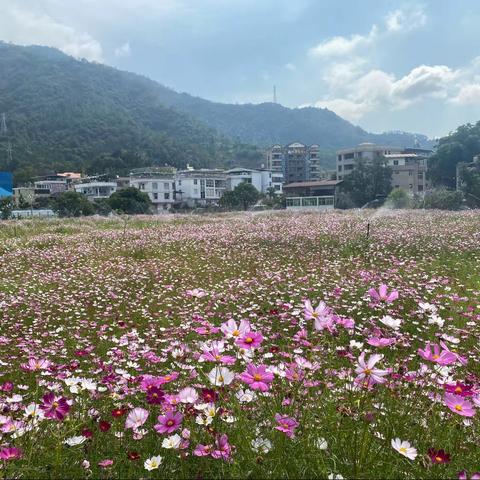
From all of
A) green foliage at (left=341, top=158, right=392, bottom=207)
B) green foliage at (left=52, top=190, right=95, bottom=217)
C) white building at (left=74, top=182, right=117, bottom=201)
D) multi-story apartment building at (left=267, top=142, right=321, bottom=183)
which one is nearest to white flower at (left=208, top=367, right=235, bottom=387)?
green foliage at (left=52, top=190, right=95, bottom=217)

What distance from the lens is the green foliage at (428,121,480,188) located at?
65.4 m

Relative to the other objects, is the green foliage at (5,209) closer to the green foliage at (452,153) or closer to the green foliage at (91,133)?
the green foliage at (91,133)

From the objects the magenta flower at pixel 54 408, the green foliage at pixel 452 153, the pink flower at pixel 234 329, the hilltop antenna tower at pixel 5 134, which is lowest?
the magenta flower at pixel 54 408

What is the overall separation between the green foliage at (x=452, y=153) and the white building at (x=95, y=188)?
5068 cm

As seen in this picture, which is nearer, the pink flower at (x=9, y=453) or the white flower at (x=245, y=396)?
the pink flower at (x=9, y=453)

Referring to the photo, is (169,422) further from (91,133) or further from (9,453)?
(91,133)

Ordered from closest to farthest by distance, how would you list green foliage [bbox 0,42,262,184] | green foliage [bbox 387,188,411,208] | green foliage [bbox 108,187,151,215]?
green foliage [bbox 387,188,411,208]
green foliage [bbox 108,187,151,215]
green foliage [bbox 0,42,262,184]

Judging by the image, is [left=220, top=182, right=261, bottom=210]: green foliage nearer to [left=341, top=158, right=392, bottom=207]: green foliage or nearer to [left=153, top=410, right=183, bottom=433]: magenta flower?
[left=341, top=158, right=392, bottom=207]: green foliage

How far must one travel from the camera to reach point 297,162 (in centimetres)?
11106

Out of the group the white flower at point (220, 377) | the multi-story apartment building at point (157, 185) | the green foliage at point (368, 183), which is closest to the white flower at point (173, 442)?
the white flower at point (220, 377)

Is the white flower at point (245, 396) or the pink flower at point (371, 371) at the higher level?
the pink flower at point (371, 371)

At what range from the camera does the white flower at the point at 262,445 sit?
1.95m

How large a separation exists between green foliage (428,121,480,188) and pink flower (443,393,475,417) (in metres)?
69.8

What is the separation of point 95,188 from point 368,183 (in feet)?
149
